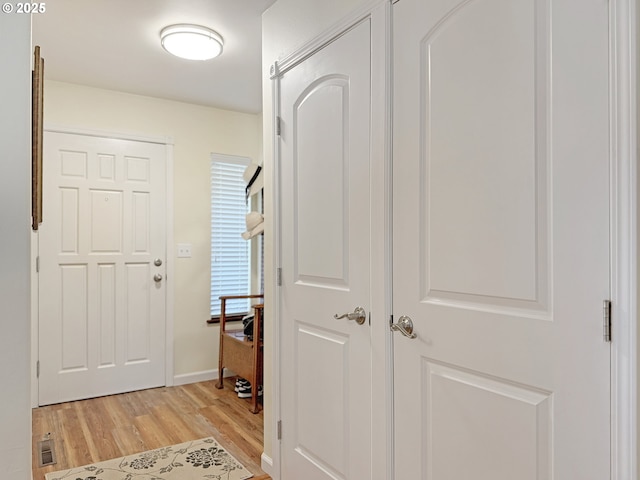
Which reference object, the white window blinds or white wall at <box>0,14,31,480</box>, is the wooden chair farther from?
white wall at <box>0,14,31,480</box>

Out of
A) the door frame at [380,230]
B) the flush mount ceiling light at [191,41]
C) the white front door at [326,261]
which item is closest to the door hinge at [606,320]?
the door frame at [380,230]

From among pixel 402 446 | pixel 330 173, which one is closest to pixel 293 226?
pixel 330 173

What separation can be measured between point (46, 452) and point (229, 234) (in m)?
2.23

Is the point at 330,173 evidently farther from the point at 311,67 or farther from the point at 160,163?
the point at 160,163

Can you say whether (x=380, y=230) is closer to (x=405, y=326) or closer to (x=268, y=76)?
(x=405, y=326)

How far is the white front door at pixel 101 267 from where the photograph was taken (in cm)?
334

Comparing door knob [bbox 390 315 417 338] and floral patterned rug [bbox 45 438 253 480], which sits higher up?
door knob [bbox 390 315 417 338]

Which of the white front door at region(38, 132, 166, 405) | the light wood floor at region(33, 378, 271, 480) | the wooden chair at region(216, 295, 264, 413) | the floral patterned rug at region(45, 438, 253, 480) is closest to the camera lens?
the floral patterned rug at region(45, 438, 253, 480)

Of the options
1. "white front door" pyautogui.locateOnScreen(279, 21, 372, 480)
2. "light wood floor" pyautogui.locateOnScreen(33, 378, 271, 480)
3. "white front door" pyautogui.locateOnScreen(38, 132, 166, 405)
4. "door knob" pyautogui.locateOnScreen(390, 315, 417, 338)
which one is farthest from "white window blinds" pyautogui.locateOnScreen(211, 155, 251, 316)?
"door knob" pyautogui.locateOnScreen(390, 315, 417, 338)

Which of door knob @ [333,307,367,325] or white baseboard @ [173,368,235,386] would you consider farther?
white baseboard @ [173,368,235,386]

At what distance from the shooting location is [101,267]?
138 inches

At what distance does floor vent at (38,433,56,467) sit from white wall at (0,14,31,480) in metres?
1.74

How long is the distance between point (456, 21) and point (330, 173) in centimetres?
75

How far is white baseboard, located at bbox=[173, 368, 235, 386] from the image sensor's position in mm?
3809
